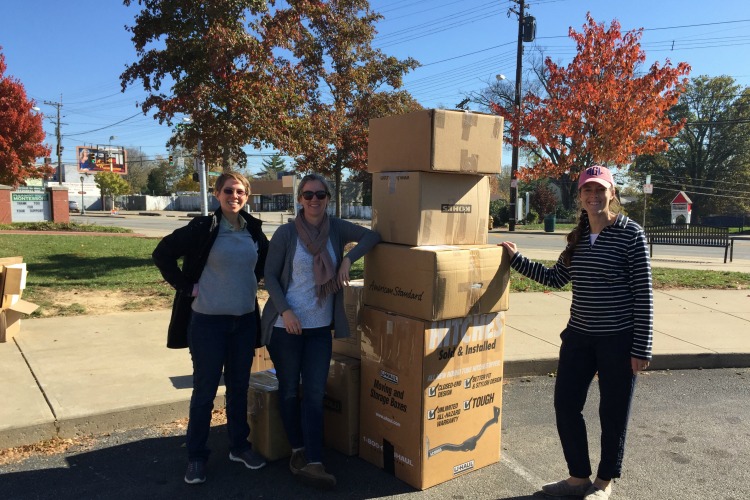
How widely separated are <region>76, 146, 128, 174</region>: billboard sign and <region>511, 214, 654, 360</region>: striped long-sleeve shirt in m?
78.2

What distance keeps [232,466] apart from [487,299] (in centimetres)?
186

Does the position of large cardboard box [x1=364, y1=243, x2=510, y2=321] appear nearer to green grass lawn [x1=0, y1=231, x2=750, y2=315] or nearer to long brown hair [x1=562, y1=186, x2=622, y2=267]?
long brown hair [x1=562, y1=186, x2=622, y2=267]

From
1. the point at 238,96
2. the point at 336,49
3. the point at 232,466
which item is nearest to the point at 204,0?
the point at 238,96

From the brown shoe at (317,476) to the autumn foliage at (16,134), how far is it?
85.1 ft

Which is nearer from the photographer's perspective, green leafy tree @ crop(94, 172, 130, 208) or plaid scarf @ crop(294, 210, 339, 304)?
plaid scarf @ crop(294, 210, 339, 304)

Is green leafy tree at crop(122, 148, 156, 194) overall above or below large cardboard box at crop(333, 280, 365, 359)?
above

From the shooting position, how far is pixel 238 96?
8906mm

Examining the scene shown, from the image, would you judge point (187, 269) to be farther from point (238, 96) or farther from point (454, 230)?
point (238, 96)

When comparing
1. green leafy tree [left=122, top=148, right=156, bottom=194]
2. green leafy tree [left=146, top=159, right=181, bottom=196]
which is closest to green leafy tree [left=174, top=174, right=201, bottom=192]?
green leafy tree [left=146, top=159, right=181, bottom=196]

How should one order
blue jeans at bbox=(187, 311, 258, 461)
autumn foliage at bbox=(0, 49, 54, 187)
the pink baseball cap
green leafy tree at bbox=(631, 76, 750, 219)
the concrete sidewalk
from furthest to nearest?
green leafy tree at bbox=(631, 76, 750, 219)
autumn foliage at bbox=(0, 49, 54, 187)
the concrete sidewalk
blue jeans at bbox=(187, 311, 258, 461)
the pink baseball cap

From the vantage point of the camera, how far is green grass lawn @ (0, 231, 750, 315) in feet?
25.8

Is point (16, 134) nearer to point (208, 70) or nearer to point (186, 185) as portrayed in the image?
point (208, 70)

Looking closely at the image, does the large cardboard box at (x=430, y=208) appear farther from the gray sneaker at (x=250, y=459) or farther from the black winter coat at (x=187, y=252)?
the gray sneaker at (x=250, y=459)

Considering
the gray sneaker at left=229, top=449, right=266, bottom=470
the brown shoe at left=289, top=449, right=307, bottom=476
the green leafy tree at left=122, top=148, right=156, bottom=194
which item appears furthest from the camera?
the green leafy tree at left=122, top=148, right=156, bottom=194
